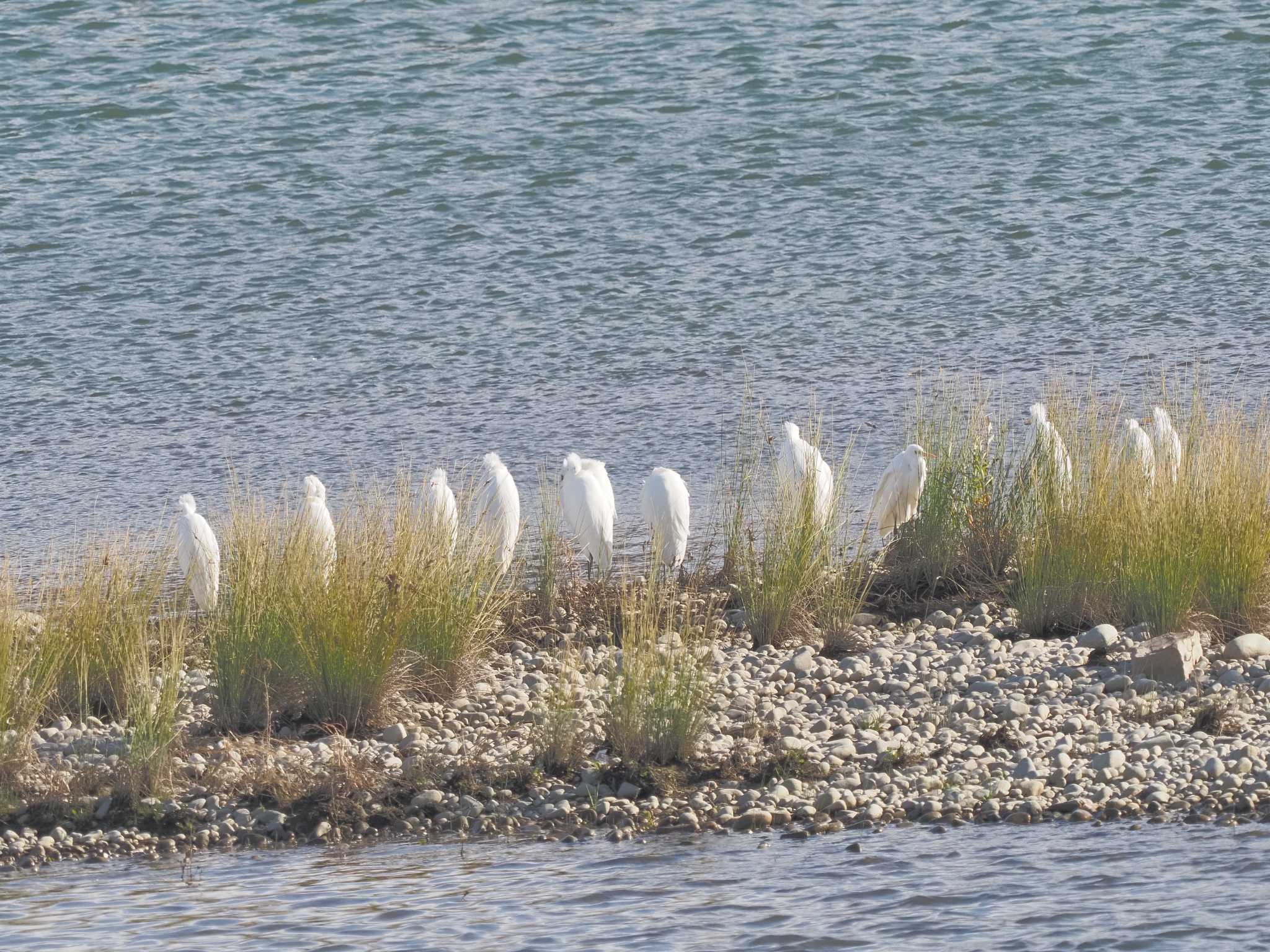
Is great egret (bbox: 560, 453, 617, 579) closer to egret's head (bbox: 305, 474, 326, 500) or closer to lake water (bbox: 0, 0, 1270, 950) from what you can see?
egret's head (bbox: 305, 474, 326, 500)

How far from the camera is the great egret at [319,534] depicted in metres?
8.54

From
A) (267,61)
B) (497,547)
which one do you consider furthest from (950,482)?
(267,61)

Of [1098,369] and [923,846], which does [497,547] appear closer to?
[923,846]

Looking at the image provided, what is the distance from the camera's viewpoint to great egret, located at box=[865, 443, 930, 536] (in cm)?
1066

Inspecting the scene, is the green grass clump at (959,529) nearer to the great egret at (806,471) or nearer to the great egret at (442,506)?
the great egret at (806,471)

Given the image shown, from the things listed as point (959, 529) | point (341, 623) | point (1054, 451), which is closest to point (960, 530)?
point (959, 529)

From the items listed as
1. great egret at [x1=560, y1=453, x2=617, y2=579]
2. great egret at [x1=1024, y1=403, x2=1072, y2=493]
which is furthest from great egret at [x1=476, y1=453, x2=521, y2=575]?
great egret at [x1=1024, y1=403, x2=1072, y2=493]

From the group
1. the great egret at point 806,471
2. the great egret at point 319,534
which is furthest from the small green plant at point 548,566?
the great egret at point 806,471

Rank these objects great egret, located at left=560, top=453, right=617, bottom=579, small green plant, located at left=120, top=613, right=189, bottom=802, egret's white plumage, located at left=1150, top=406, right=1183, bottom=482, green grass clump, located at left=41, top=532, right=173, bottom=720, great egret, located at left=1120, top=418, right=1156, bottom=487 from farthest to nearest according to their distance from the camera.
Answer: great egret, located at left=560, top=453, right=617, bottom=579, great egret, located at left=1120, top=418, right=1156, bottom=487, egret's white plumage, located at left=1150, top=406, right=1183, bottom=482, green grass clump, located at left=41, top=532, right=173, bottom=720, small green plant, located at left=120, top=613, right=189, bottom=802

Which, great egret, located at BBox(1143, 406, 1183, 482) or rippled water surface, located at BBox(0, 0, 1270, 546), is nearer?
great egret, located at BBox(1143, 406, 1183, 482)

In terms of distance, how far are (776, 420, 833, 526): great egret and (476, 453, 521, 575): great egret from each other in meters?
1.50

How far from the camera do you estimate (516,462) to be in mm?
14836

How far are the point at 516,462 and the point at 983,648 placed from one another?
617 centimetres

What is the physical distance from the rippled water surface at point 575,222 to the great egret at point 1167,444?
3478 mm
